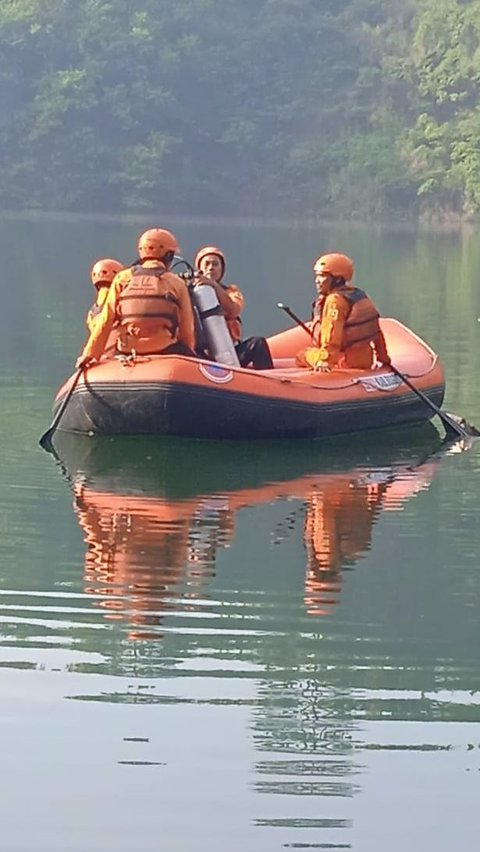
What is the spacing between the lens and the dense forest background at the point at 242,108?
167 feet

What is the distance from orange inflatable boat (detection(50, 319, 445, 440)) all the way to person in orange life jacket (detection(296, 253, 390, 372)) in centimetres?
15

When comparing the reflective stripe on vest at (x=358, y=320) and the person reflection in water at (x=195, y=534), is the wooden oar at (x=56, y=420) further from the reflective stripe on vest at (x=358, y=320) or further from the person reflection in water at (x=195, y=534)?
the reflective stripe on vest at (x=358, y=320)

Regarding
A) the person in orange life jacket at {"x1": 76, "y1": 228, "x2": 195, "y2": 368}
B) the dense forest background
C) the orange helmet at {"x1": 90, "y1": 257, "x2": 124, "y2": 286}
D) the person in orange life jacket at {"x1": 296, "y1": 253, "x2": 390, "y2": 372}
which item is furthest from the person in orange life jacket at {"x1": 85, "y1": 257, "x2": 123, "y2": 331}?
the dense forest background

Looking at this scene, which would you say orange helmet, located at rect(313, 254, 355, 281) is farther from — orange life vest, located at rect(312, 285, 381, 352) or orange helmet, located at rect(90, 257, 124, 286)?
orange helmet, located at rect(90, 257, 124, 286)

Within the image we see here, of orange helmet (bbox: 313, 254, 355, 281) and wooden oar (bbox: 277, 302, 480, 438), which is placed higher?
orange helmet (bbox: 313, 254, 355, 281)

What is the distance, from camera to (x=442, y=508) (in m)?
7.92

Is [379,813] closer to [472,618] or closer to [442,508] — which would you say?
[472,618]

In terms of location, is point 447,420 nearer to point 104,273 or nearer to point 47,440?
point 104,273

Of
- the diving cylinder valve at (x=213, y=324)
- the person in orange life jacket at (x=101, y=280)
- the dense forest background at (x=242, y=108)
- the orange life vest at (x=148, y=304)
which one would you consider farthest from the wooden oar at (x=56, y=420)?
the dense forest background at (x=242, y=108)

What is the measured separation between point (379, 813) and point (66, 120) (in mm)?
48662

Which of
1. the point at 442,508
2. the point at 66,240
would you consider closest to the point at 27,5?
the point at 66,240

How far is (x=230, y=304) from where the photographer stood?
10023 mm

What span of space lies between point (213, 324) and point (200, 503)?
2.10 meters

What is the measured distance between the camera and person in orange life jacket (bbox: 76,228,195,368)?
9383 mm
